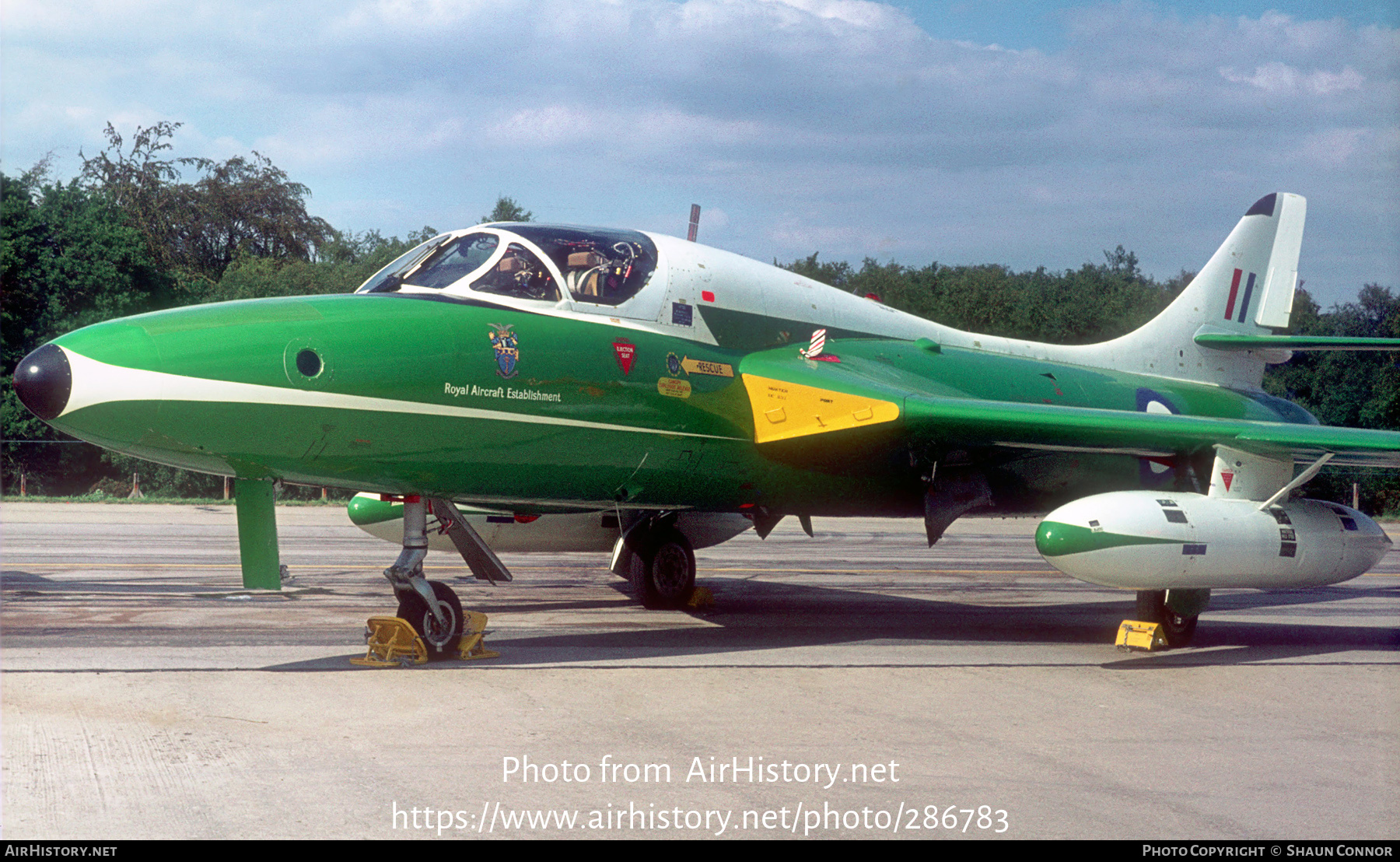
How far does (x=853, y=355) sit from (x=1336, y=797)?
6.36m

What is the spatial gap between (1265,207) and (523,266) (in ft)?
35.7

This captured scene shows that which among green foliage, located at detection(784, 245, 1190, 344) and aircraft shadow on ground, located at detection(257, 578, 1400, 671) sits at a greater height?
green foliage, located at detection(784, 245, 1190, 344)

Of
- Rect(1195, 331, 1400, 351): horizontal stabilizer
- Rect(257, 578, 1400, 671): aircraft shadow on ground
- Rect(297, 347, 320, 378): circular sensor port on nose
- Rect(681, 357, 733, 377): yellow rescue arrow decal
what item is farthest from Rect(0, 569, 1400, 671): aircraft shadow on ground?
Rect(1195, 331, 1400, 351): horizontal stabilizer

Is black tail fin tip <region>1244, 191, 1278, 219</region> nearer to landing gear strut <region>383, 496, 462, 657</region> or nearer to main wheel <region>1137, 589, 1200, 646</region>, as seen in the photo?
main wheel <region>1137, 589, 1200, 646</region>

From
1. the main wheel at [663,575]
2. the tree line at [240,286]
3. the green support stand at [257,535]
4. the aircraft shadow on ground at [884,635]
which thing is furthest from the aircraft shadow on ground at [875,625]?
the tree line at [240,286]

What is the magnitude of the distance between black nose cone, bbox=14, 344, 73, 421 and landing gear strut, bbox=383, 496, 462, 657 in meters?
2.60

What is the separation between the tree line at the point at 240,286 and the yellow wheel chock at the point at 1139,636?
26140 mm

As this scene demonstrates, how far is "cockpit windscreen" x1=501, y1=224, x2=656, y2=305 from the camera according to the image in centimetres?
983

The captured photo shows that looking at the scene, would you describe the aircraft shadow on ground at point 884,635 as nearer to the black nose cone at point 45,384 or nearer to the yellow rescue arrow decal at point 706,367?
the yellow rescue arrow decal at point 706,367

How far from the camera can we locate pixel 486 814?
5277mm

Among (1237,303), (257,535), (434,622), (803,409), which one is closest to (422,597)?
(434,622)

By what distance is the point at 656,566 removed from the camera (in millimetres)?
13539

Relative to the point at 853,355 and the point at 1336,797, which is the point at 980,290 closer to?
the point at 853,355

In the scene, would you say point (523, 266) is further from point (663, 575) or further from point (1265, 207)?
point (1265, 207)
